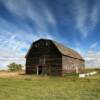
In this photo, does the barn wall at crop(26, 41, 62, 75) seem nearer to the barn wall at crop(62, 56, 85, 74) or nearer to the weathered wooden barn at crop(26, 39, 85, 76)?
the weathered wooden barn at crop(26, 39, 85, 76)

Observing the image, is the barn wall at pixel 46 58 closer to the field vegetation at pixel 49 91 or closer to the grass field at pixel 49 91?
the field vegetation at pixel 49 91

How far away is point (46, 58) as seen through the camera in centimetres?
4334

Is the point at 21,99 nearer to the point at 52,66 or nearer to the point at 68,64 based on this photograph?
the point at 52,66

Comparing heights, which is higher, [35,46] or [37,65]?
[35,46]

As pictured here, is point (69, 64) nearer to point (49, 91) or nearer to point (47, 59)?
point (47, 59)

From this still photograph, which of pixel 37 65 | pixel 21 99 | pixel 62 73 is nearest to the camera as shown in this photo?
pixel 21 99

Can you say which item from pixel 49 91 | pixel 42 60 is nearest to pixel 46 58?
pixel 42 60

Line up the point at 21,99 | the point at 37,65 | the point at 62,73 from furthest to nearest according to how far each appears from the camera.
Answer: the point at 37,65 < the point at 62,73 < the point at 21,99

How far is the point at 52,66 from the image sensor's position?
42.3 metres

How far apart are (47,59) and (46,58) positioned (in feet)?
1.24

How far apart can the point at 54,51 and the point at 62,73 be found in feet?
17.4

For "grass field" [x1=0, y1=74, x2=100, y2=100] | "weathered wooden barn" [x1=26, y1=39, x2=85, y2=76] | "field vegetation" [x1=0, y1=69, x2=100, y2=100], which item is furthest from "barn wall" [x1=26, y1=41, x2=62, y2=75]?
"grass field" [x1=0, y1=74, x2=100, y2=100]

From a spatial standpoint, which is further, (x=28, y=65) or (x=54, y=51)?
(x=28, y=65)

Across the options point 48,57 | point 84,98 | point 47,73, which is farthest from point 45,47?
point 84,98
